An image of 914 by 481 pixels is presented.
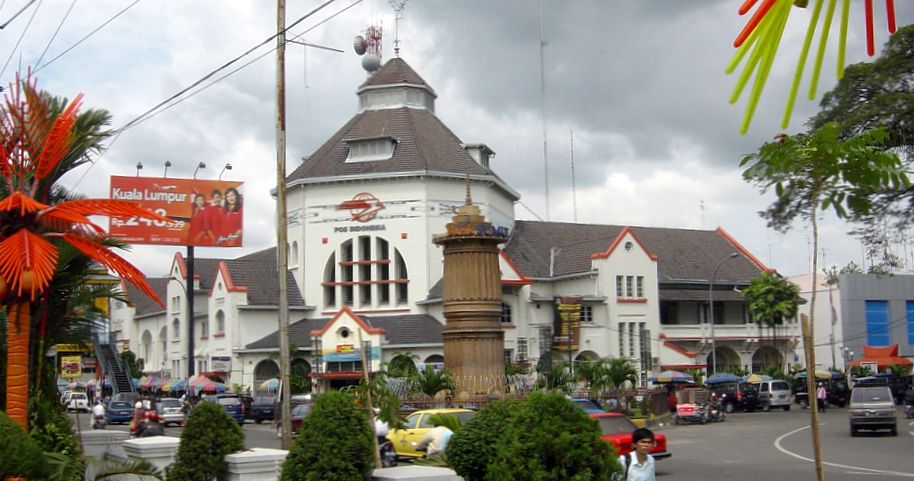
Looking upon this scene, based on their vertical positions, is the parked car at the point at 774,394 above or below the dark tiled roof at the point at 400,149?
below

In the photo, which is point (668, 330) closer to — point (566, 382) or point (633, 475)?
point (566, 382)

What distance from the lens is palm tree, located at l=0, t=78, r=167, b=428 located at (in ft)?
29.3

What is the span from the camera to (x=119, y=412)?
171 ft

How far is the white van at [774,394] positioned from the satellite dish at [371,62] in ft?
128

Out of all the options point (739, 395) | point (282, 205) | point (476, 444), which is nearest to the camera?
point (476, 444)

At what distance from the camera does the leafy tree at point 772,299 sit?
63812 mm

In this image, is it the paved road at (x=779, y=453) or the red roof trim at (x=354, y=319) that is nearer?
the paved road at (x=779, y=453)

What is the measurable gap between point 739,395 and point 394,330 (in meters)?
19.9

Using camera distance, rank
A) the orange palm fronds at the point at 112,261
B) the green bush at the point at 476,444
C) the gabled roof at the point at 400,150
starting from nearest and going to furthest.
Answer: the orange palm fronds at the point at 112,261
the green bush at the point at 476,444
the gabled roof at the point at 400,150

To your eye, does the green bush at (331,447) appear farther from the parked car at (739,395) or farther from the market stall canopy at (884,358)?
the market stall canopy at (884,358)

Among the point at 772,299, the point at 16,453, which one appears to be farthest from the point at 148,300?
the point at 16,453

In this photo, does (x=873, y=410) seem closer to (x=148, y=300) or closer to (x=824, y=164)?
(x=824, y=164)

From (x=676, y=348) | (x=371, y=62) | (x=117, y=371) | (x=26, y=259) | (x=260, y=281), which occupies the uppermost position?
(x=371, y=62)

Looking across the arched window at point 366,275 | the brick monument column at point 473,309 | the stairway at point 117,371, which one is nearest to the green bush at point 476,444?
the brick monument column at point 473,309
